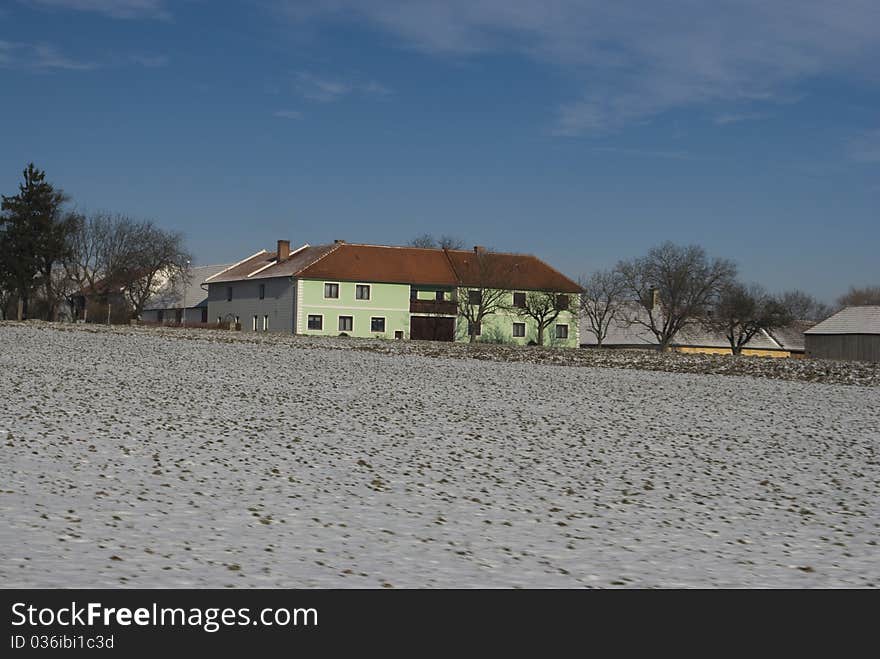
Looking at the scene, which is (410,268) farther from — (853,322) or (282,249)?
(853,322)

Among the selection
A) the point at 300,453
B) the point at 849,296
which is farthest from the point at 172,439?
the point at 849,296

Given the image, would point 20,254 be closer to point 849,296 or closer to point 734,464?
point 734,464

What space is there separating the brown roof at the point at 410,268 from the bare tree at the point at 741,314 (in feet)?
53.3

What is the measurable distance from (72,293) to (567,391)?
7824cm

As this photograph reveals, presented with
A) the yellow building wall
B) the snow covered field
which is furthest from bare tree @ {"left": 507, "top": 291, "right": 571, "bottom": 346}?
the snow covered field

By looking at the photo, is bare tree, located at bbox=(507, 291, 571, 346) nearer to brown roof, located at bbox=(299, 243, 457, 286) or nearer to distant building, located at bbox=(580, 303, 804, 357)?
brown roof, located at bbox=(299, 243, 457, 286)

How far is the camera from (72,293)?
310 feet

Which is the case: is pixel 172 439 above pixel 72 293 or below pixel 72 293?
below

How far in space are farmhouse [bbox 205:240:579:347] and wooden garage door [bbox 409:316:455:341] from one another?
8 centimetres

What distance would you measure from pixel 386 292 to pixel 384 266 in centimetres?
261

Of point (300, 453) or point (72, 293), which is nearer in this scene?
point (300, 453)

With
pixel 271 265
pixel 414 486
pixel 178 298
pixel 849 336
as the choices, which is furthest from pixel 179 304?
pixel 414 486

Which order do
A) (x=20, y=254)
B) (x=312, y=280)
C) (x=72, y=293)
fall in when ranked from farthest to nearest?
(x=72, y=293), (x=312, y=280), (x=20, y=254)
